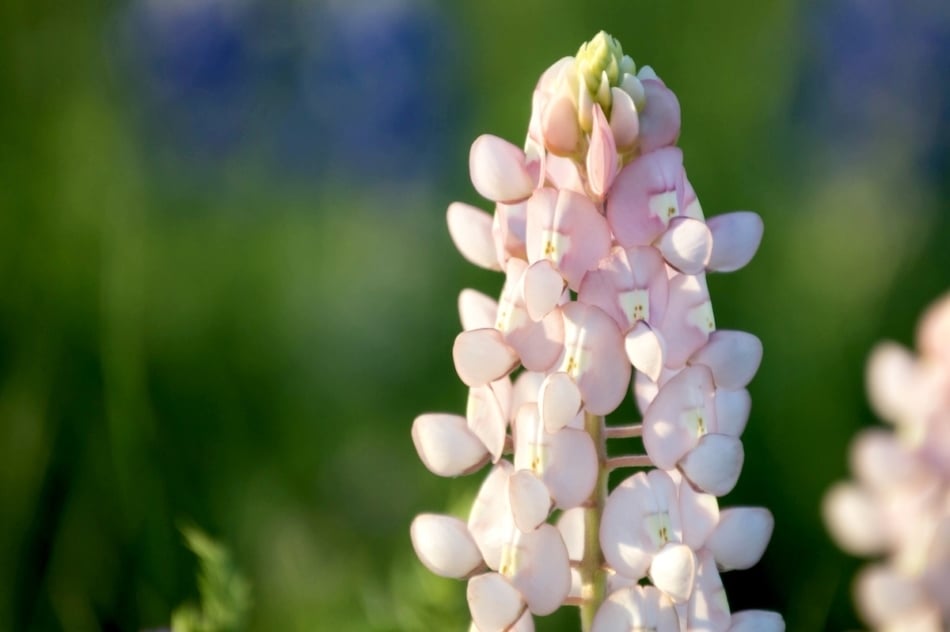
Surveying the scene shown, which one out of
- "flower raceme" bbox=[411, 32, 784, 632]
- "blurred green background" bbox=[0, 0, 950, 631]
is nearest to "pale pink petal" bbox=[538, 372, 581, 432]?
"flower raceme" bbox=[411, 32, 784, 632]

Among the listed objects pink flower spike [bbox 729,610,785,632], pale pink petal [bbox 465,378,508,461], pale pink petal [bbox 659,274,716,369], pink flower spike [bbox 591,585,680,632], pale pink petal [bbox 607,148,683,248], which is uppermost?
pale pink petal [bbox 607,148,683,248]

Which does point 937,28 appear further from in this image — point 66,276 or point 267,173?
point 66,276

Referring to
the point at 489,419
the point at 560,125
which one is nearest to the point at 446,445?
the point at 489,419

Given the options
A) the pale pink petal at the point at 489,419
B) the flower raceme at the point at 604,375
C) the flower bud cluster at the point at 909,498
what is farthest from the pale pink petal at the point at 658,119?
the flower bud cluster at the point at 909,498

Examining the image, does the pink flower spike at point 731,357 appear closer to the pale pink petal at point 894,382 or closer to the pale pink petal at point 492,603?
the pale pink petal at point 492,603

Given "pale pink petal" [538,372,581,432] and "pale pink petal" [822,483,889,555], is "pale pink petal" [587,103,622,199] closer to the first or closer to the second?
"pale pink petal" [538,372,581,432]

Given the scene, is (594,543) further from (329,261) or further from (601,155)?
(329,261)

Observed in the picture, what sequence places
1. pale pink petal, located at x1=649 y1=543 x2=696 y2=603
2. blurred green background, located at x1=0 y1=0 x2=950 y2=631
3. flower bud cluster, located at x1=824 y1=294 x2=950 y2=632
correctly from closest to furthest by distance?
pale pink petal, located at x1=649 y1=543 x2=696 y2=603, flower bud cluster, located at x1=824 y1=294 x2=950 y2=632, blurred green background, located at x1=0 y1=0 x2=950 y2=631
